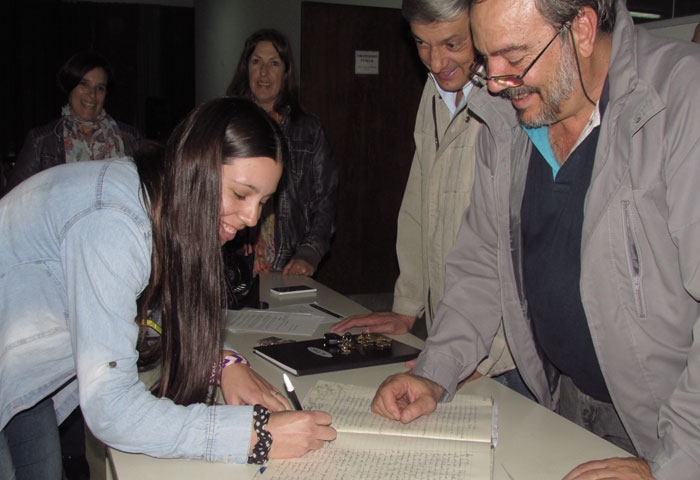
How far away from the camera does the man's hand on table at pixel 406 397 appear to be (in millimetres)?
1431

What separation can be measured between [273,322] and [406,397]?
73 centimetres

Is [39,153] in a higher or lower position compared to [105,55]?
lower

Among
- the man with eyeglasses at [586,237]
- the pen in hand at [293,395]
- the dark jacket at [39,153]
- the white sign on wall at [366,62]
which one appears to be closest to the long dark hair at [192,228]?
the pen in hand at [293,395]

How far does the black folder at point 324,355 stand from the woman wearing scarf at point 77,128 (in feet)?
7.91

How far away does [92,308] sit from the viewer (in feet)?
3.78

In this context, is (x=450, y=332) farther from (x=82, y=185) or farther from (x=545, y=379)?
(x=82, y=185)

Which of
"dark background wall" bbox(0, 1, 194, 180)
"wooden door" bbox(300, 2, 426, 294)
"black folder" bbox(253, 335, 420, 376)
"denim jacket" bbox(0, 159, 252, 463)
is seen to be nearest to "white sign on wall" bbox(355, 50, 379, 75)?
"wooden door" bbox(300, 2, 426, 294)

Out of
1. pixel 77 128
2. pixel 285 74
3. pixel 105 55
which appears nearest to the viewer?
pixel 285 74

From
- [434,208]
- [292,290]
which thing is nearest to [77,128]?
[292,290]

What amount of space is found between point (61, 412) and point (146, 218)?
730mm

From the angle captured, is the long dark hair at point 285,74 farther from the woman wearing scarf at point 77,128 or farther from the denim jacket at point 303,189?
the woman wearing scarf at point 77,128

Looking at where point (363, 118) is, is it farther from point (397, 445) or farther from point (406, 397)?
point (397, 445)

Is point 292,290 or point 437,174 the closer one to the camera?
point 437,174

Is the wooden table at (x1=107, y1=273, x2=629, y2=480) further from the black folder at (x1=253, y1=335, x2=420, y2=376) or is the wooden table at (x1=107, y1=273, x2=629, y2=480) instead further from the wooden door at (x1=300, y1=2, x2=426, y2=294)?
the wooden door at (x1=300, y1=2, x2=426, y2=294)
